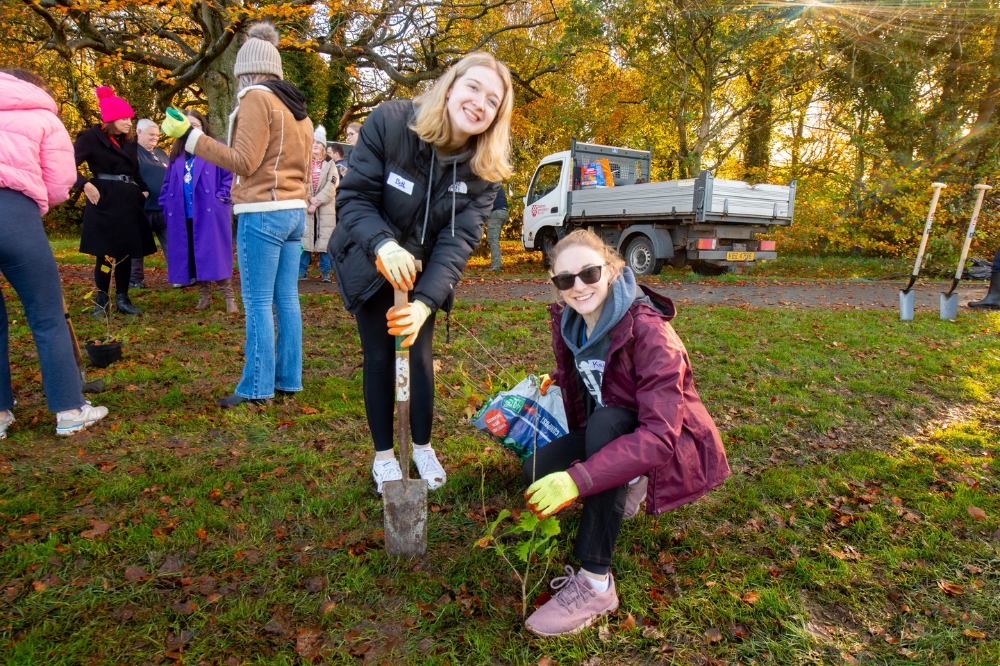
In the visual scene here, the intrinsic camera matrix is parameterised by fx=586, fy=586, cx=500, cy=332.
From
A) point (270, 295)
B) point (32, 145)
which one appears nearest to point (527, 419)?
point (270, 295)

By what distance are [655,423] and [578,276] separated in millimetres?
622

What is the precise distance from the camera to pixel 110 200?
18.5 feet

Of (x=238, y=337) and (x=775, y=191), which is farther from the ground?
(x=775, y=191)

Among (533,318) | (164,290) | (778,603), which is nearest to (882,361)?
(533,318)

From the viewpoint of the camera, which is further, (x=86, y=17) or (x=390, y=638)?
(x=86, y=17)

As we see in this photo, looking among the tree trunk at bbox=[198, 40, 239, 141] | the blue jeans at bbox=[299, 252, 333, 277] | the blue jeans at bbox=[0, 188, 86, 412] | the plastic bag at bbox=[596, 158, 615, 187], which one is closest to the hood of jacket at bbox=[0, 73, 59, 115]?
the blue jeans at bbox=[0, 188, 86, 412]

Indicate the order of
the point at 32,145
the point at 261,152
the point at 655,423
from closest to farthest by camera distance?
the point at 655,423, the point at 32,145, the point at 261,152

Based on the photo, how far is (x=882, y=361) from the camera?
530cm

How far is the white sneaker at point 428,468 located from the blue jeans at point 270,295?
1.45 meters

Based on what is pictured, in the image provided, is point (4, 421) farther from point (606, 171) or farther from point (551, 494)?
point (606, 171)

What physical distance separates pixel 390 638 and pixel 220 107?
1099 centimetres

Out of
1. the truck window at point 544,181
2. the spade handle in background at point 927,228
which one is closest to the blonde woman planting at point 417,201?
the spade handle in background at point 927,228

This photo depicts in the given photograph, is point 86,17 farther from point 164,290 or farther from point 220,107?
point 164,290

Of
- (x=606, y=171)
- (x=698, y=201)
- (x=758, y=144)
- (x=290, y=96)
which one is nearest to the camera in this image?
(x=290, y=96)
